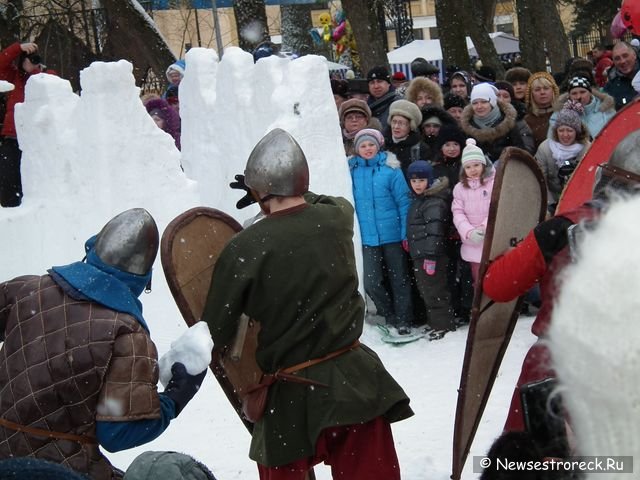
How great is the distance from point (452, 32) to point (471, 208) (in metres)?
8.11

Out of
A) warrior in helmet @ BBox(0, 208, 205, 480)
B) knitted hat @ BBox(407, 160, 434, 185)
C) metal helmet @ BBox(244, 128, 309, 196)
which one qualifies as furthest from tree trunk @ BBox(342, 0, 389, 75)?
warrior in helmet @ BBox(0, 208, 205, 480)

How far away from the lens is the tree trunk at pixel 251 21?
12.0 m

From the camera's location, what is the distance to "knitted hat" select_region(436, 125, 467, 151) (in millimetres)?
6836

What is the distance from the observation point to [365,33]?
1430 cm

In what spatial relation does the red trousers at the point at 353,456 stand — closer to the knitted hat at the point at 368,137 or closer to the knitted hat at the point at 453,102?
the knitted hat at the point at 368,137

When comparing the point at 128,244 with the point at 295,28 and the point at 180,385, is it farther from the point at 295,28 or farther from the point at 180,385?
the point at 295,28

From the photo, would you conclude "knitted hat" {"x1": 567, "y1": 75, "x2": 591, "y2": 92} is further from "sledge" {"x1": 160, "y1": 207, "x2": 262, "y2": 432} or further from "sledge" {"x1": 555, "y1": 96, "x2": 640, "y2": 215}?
"sledge" {"x1": 160, "y1": 207, "x2": 262, "y2": 432}

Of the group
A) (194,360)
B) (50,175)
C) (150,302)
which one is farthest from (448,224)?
(194,360)

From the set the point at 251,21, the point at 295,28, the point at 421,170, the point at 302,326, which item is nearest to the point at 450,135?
the point at 421,170

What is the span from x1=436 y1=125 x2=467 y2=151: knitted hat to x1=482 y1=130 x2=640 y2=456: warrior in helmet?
11.4 ft

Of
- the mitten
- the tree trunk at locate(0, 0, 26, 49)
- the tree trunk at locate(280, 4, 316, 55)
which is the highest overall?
the tree trunk at locate(0, 0, 26, 49)

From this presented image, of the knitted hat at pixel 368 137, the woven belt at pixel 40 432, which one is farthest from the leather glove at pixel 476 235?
the woven belt at pixel 40 432

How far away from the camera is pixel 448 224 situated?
663 centimetres

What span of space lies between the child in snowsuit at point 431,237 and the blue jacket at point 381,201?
0.11 metres
